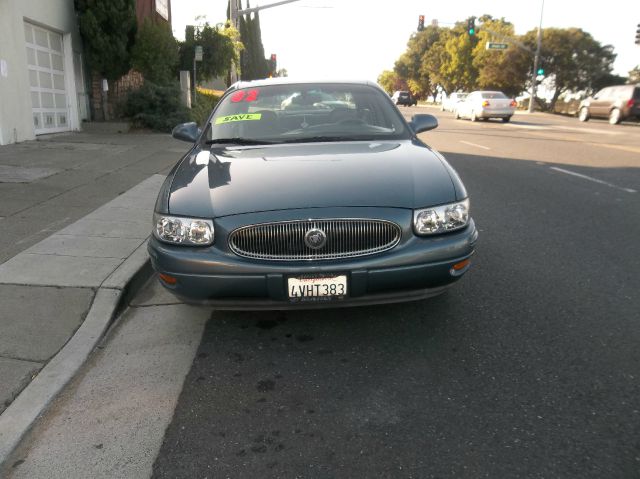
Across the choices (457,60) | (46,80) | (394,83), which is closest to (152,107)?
(46,80)

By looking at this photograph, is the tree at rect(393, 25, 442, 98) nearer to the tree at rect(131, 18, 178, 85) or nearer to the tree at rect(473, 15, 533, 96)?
the tree at rect(473, 15, 533, 96)

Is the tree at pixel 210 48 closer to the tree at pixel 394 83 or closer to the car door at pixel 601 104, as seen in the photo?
the car door at pixel 601 104

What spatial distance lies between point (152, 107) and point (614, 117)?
783 inches

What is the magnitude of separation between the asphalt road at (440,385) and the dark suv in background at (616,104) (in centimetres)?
2260

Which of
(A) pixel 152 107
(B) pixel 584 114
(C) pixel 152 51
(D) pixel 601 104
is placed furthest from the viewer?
(B) pixel 584 114

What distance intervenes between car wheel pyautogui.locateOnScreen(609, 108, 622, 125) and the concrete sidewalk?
22328 mm

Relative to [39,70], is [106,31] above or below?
above

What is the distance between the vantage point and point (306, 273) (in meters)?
3.07

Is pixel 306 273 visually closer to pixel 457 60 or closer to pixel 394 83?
pixel 457 60

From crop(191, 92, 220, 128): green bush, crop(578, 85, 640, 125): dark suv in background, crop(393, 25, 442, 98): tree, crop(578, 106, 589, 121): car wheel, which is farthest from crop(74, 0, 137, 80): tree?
crop(393, 25, 442, 98): tree

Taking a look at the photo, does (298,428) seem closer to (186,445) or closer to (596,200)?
(186,445)

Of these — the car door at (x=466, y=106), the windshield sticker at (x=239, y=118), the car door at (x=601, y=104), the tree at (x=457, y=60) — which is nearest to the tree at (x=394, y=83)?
the tree at (x=457, y=60)

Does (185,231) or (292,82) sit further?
(292,82)

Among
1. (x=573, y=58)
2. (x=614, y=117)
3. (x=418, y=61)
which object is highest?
(x=418, y=61)
